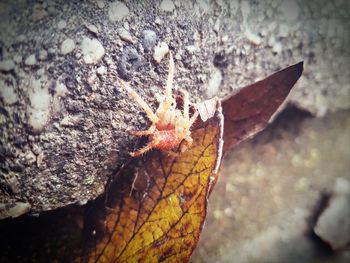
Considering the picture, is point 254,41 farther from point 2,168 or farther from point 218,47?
point 2,168

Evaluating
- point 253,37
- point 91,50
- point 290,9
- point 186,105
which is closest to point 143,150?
point 186,105

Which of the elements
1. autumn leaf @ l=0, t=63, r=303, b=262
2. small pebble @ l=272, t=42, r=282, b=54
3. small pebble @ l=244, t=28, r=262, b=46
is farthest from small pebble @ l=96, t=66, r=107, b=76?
small pebble @ l=272, t=42, r=282, b=54

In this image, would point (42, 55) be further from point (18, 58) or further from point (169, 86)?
point (169, 86)

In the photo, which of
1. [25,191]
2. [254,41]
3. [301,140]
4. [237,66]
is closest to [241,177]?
[301,140]

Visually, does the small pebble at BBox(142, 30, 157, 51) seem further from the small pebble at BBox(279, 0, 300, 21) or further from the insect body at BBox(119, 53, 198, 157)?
the small pebble at BBox(279, 0, 300, 21)

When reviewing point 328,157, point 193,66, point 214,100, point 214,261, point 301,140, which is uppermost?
point 193,66

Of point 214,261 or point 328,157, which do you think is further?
point 328,157

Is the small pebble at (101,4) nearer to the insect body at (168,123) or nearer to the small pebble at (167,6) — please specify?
the small pebble at (167,6)
